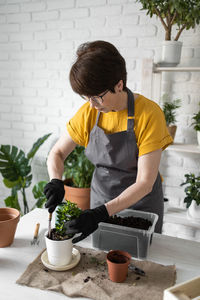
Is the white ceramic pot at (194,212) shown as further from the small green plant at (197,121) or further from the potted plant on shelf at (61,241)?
the potted plant on shelf at (61,241)

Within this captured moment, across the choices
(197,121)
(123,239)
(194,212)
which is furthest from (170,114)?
(123,239)

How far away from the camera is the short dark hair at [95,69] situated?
1161mm

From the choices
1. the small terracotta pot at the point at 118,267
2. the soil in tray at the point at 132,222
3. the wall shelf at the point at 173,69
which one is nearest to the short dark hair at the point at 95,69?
the soil in tray at the point at 132,222

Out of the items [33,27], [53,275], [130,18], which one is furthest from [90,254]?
[33,27]

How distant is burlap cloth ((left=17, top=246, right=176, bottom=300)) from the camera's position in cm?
93

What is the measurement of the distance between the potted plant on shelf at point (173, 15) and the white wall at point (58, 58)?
20 centimetres

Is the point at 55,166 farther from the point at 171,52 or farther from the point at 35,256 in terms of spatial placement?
the point at 171,52

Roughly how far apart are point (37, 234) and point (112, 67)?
807 mm

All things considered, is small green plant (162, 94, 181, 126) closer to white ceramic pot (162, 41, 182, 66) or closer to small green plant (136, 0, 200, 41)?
white ceramic pot (162, 41, 182, 66)

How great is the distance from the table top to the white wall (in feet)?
4.19

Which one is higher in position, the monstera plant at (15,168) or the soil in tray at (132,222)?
the soil in tray at (132,222)

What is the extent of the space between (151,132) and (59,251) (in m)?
0.66

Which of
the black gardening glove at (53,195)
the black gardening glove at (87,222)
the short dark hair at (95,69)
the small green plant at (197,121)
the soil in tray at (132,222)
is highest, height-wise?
the short dark hair at (95,69)

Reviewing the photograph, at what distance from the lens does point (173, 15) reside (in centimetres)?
200
